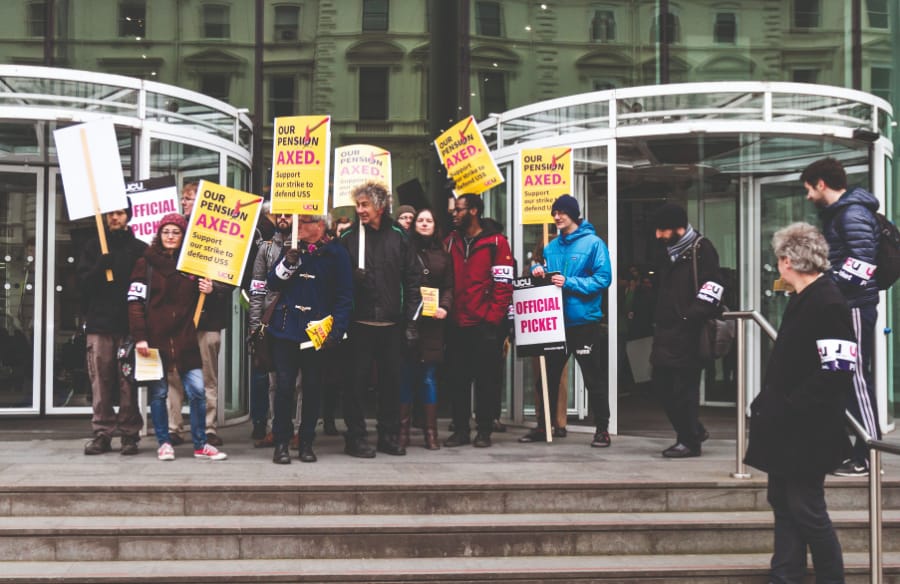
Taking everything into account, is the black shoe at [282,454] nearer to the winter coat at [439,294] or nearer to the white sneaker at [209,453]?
the white sneaker at [209,453]

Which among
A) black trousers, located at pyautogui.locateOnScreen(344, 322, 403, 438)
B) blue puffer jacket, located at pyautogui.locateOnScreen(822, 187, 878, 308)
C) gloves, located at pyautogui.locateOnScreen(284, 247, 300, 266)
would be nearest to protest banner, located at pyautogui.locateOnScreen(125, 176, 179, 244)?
gloves, located at pyautogui.locateOnScreen(284, 247, 300, 266)

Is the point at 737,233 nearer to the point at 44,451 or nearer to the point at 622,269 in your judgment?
the point at 622,269

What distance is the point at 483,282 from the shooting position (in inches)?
319

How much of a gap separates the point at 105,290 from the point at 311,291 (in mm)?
1606

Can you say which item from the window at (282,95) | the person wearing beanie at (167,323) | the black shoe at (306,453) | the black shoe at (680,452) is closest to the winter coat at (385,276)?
the black shoe at (306,453)

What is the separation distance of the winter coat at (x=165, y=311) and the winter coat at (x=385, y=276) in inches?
47.5

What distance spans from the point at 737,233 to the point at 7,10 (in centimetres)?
814

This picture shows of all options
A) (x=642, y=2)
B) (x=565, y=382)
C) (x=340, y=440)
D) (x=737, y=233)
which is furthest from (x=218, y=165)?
(x=737, y=233)

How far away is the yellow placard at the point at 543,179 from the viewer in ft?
28.3

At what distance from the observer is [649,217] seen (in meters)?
11.6

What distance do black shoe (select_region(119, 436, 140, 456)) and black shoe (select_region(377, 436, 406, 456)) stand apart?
6.03 ft

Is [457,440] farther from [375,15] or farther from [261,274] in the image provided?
[375,15]

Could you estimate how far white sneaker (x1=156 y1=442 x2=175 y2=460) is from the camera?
23.8ft

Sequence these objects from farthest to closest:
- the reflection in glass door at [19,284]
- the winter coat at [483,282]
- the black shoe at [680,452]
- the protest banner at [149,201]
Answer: the reflection in glass door at [19,284] < the protest banner at [149,201] < the winter coat at [483,282] < the black shoe at [680,452]
